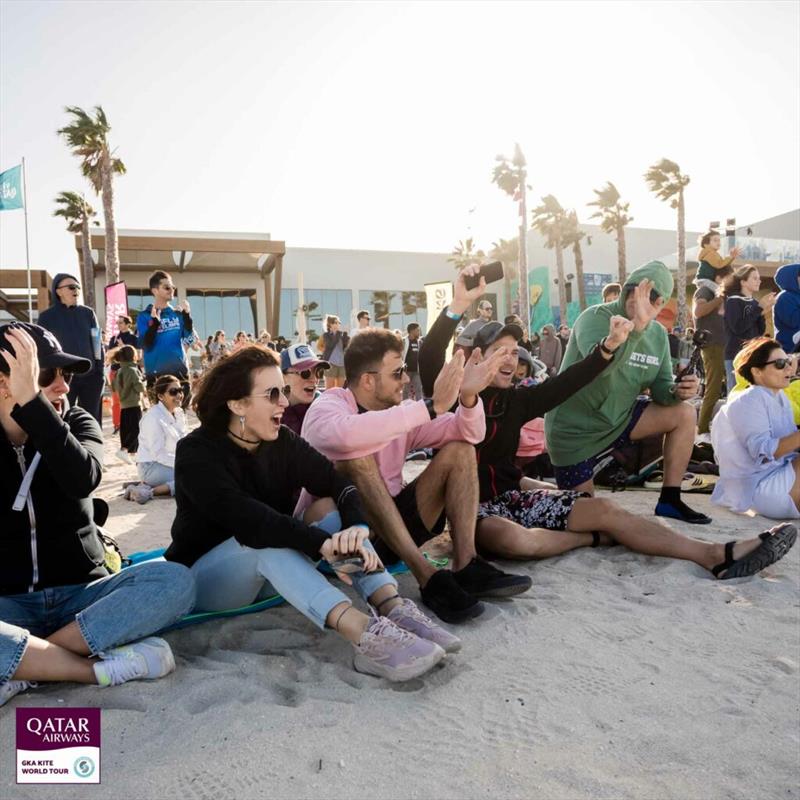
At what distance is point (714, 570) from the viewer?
333cm

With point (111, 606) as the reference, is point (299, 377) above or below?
above

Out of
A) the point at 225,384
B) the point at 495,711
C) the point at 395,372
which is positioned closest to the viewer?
the point at 495,711

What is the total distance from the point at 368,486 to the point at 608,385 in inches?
81.9

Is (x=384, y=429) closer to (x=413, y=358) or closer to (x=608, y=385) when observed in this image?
(x=608, y=385)

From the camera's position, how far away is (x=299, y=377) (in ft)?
14.1

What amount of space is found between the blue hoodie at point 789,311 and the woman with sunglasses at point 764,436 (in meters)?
1.98

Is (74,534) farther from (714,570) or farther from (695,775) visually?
(714,570)

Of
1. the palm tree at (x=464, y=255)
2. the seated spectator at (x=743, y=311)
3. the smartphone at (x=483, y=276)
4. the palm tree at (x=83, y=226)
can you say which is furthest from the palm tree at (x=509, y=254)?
the smartphone at (x=483, y=276)

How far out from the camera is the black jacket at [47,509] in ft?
7.41

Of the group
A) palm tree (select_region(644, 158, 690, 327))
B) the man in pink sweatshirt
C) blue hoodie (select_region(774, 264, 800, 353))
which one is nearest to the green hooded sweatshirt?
the man in pink sweatshirt

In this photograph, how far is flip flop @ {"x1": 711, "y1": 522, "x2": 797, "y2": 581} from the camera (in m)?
3.26

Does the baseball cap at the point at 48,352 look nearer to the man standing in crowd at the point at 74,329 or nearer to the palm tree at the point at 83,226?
the man standing in crowd at the point at 74,329

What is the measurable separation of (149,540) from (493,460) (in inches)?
89.3

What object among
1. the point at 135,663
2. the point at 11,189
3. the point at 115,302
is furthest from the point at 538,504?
the point at 11,189
